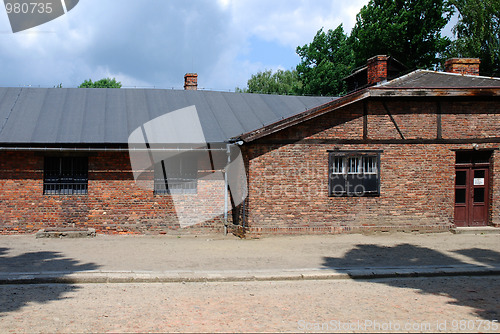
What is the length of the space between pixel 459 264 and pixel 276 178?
564cm

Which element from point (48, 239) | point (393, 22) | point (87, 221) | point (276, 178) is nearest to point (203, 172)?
point (276, 178)

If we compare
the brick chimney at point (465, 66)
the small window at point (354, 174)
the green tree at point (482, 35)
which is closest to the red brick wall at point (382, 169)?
the small window at point (354, 174)

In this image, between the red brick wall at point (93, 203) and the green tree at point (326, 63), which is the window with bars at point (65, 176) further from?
the green tree at point (326, 63)

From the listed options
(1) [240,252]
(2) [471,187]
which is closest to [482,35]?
(2) [471,187]

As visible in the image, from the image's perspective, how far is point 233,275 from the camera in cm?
902

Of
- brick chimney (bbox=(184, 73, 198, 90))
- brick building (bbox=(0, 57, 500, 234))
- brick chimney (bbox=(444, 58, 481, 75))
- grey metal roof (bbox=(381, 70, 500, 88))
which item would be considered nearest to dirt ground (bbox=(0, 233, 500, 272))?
brick building (bbox=(0, 57, 500, 234))

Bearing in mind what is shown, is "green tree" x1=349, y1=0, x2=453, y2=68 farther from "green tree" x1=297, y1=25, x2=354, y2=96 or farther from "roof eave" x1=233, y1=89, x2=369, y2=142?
"roof eave" x1=233, y1=89, x2=369, y2=142

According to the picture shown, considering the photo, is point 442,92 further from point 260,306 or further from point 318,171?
point 260,306

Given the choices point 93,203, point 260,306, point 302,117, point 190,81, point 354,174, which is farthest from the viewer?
point 190,81

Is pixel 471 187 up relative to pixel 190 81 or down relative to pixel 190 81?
down

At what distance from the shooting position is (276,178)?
14.1 metres

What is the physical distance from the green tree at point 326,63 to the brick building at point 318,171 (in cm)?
2576

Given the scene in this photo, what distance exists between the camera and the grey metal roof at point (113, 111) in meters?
14.8

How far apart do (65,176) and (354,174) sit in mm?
8703
